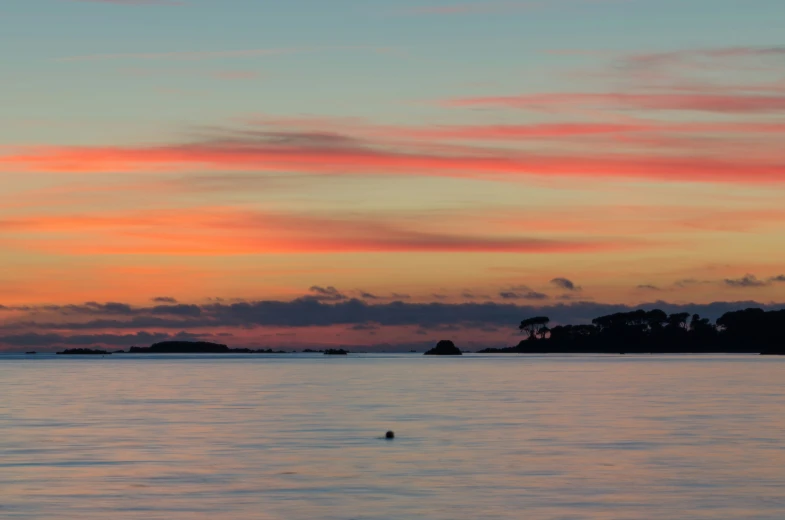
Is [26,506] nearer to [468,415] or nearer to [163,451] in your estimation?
[163,451]

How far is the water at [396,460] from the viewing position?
33.3 meters

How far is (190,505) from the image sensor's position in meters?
33.6

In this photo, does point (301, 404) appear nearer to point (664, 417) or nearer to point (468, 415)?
point (468, 415)

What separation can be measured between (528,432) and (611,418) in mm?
10688

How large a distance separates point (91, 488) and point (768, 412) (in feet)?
146

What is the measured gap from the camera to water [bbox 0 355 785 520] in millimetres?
33344

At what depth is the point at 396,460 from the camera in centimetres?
4419

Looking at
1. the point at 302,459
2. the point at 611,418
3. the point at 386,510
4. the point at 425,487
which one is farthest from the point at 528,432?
the point at 386,510

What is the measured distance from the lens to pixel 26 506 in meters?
33.5

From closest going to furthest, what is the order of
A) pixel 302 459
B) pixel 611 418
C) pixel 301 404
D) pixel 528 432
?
pixel 302 459 → pixel 528 432 → pixel 611 418 → pixel 301 404

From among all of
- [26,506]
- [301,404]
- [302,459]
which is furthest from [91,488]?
[301,404]

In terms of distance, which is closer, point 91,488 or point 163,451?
point 91,488

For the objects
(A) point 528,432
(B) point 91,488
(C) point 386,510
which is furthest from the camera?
(A) point 528,432

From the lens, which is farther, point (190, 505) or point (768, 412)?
point (768, 412)
